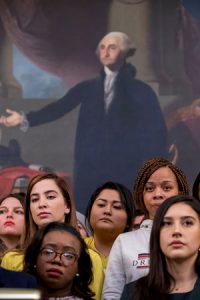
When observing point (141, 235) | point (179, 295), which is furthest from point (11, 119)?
point (179, 295)

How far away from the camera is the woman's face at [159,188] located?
5457 millimetres

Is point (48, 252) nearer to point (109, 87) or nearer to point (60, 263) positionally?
point (60, 263)

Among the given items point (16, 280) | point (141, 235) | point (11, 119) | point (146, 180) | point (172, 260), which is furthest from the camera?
point (11, 119)

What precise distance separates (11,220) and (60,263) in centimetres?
141

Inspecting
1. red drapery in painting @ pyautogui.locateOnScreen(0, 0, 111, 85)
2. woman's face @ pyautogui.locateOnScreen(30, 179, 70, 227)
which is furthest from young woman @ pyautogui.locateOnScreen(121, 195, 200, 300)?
red drapery in painting @ pyautogui.locateOnScreen(0, 0, 111, 85)

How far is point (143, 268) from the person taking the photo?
5031 millimetres

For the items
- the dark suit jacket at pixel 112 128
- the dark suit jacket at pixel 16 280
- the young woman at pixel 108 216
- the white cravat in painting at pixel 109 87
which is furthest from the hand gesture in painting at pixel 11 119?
the dark suit jacket at pixel 16 280

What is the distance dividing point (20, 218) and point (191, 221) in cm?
169

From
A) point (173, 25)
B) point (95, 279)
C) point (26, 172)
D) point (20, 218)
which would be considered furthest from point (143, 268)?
point (173, 25)

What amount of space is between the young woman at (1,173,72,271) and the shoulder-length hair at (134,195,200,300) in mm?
819

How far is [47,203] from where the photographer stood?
5363 mm

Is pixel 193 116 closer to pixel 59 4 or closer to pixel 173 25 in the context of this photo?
pixel 173 25

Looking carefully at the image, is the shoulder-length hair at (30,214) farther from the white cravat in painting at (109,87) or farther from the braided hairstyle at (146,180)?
the white cravat in painting at (109,87)

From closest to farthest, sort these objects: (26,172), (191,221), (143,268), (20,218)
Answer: (191,221)
(143,268)
(20,218)
(26,172)
